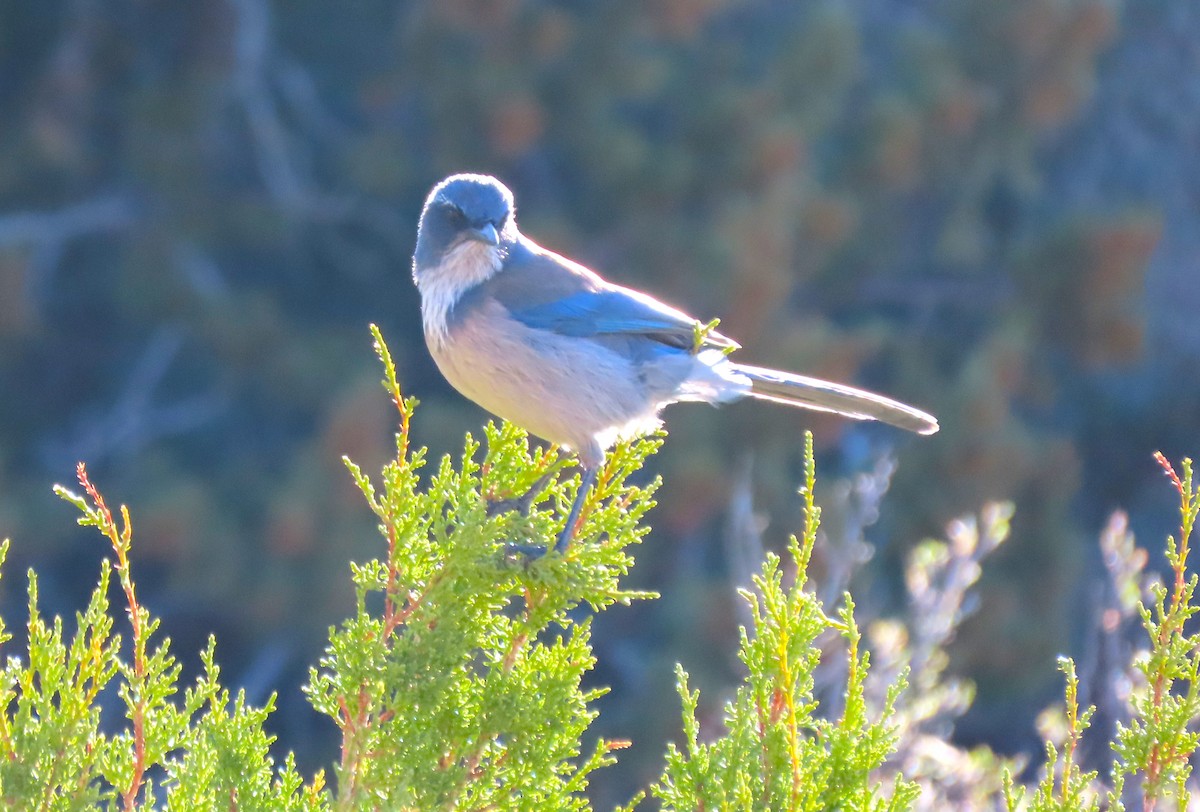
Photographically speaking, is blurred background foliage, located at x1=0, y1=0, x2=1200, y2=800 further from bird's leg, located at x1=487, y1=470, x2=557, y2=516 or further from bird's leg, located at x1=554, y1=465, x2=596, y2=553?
bird's leg, located at x1=487, y1=470, x2=557, y2=516

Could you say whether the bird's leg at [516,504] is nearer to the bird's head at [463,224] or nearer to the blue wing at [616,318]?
the blue wing at [616,318]

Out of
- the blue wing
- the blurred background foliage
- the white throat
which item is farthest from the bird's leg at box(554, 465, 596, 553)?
the blurred background foliage

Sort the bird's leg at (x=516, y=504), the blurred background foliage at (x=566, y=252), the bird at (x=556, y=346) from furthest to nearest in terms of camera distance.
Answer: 1. the blurred background foliage at (x=566, y=252)
2. the bird at (x=556, y=346)
3. the bird's leg at (x=516, y=504)

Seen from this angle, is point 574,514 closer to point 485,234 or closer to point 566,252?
point 485,234

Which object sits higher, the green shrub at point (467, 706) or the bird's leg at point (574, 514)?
the bird's leg at point (574, 514)

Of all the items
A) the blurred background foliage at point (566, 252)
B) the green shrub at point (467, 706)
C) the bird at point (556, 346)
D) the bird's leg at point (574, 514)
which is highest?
the blurred background foliage at point (566, 252)

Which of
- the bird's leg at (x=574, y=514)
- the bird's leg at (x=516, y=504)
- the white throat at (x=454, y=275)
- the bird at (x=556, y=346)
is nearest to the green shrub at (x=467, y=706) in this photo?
the bird's leg at (x=574, y=514)

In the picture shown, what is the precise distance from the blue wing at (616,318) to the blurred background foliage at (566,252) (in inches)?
157

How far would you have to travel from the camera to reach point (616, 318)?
4105 mm

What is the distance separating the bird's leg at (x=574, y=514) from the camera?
2.89 meters

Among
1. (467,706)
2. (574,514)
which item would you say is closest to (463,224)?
(574,514)

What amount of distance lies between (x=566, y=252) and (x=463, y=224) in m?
4.43

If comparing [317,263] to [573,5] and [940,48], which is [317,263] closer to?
[573,5]

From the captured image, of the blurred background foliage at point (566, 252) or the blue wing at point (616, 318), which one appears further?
the blurred background foliage at point (566, 252)
